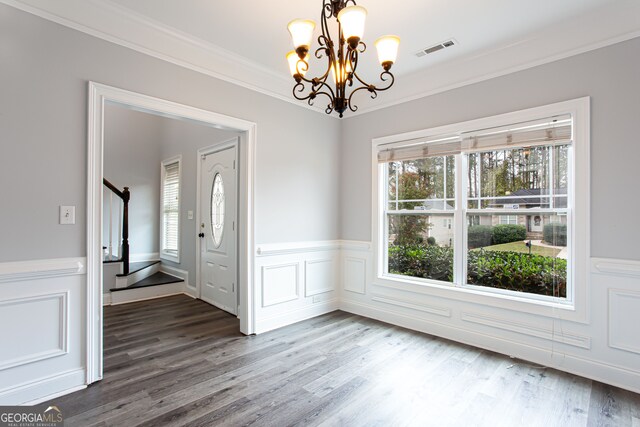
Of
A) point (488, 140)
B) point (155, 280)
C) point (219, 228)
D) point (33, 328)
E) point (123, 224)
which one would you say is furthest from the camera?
point (155, 280)

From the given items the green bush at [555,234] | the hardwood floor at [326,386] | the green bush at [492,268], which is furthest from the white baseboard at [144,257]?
the green bush at [555,234]

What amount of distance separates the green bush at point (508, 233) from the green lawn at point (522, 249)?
0.04 m

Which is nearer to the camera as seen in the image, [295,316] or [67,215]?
[67,215]

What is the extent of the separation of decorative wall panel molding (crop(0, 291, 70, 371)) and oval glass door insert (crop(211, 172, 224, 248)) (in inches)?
88.8

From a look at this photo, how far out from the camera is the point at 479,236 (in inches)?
131

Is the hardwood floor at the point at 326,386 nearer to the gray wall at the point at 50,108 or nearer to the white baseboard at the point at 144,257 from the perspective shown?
the gray wall at the point at 50,108

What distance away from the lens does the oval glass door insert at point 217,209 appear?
178 inches

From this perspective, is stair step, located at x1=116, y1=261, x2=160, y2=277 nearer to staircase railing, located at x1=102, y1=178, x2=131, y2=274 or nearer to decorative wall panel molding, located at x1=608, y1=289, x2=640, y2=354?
staircase railing, located at x1=102, y1=178, x2=131, y2=274

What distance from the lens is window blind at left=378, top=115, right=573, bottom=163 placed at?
2.80m

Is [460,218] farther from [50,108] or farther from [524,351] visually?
[50,108]

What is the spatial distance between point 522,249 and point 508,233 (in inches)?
7.4

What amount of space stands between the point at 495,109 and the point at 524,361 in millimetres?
2365

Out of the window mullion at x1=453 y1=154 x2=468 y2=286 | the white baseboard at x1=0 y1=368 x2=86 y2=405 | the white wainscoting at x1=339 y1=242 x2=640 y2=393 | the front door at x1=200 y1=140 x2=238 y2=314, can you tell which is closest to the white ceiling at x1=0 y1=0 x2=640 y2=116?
the window mullion at x1=453 y1=154 x2=468 y2=286

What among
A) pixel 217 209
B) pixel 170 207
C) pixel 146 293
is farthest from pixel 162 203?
pixel 217 209
